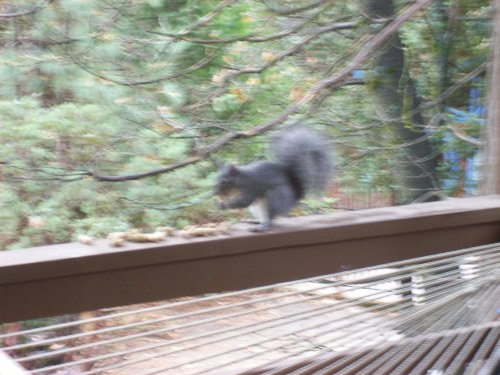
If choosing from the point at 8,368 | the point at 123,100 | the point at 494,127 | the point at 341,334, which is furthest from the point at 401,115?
the point at 8,368

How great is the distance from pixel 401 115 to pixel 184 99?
1.15 m

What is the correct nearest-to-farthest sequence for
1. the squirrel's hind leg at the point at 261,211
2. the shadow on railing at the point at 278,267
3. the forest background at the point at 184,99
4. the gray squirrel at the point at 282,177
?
the shadow on railing at the point at 278,267 → the squirrel's hind leg at the point at 261,211 → the gray squirrel at the point at 282,177 → the forest background at the point at 184,99

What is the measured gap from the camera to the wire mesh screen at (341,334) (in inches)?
36.6

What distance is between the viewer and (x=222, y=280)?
1.27 meters

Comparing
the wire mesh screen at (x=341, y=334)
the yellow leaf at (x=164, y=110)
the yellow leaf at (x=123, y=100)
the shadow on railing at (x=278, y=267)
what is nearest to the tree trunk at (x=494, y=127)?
the shadow on railing at (x=278, y=267)

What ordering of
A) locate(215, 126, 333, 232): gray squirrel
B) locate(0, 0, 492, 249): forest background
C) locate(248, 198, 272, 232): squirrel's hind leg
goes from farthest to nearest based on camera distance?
locate(0, 0, 492, 249): forest background, locate(215, 126, 333, 232): gray squirrel, locate(248, 198, 272, 232): squirrel's hind leg

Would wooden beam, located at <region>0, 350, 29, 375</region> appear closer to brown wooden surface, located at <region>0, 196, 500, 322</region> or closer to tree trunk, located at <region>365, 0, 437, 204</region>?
brown wooden surface, located at <region>0, 196, 500, 322</region>

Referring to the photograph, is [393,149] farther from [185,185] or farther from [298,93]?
[185,185]

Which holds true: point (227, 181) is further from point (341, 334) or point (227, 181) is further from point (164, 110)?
point (164, 110)

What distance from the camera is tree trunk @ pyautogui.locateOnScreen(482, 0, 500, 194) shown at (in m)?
1.85

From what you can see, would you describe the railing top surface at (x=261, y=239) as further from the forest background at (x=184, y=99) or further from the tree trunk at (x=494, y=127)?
the forest background at (x=184, y=99)

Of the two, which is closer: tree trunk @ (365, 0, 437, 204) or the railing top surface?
the railing top surface

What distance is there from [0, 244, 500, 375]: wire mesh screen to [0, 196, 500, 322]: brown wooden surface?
6 centimetres

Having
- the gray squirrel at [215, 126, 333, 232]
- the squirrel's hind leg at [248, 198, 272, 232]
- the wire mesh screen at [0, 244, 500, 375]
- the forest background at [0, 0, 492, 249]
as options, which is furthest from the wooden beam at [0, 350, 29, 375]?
the forest background at [0, 0, 492, 249]
